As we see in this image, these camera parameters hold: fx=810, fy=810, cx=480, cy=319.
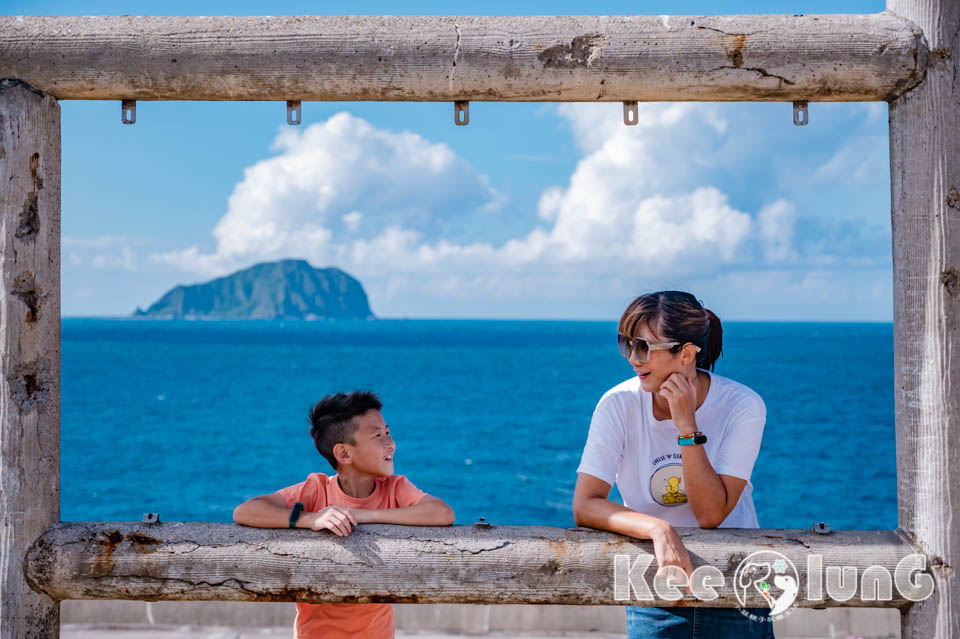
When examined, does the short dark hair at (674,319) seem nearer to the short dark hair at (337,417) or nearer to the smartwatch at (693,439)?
the smartwatch at (693,439)

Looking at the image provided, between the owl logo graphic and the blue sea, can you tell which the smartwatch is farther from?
the blue sea

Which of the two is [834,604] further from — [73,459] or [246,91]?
[73,459]

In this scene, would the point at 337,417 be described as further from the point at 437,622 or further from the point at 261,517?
the point at 437,622

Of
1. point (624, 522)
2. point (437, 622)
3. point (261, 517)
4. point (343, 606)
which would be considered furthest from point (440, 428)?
point (624, 522)

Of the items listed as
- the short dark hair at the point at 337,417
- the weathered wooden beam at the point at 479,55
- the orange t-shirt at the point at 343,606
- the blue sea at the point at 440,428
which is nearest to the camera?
the weathered wooden beam at the point at 479,55

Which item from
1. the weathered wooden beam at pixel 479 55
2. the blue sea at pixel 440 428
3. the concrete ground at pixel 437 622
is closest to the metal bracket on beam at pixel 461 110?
the weathered wooden beam at pixel 479 55

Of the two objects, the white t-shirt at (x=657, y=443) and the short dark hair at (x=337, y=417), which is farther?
the short dark hair at (x=337, y=417)

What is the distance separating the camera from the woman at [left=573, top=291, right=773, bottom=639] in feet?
8.28

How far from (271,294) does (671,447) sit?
19040 cm

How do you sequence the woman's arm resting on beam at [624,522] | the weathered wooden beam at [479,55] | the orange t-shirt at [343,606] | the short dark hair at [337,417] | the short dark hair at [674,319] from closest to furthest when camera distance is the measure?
the woman's arm resting on beam at [624,522] < the weathered wooden beam at [479,55] < the short dark hair at [674,319] < the orange t-shirt at [343,606] < the short dark hair at [337,417]

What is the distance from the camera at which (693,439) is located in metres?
2.46

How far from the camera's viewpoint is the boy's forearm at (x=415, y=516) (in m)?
2.60

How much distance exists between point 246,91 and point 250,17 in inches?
9.2

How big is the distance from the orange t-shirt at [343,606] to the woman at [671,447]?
652 millimetres
